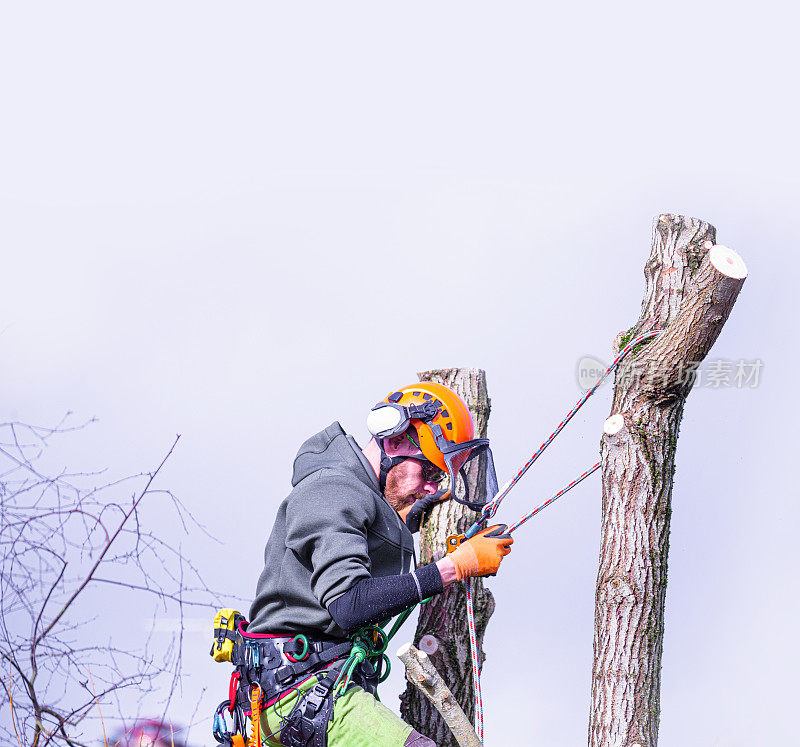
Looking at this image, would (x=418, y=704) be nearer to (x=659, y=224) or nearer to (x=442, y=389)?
(x=442, y=389)

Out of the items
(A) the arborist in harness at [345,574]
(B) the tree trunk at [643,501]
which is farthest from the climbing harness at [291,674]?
(B) the tree trunk at [643,501]

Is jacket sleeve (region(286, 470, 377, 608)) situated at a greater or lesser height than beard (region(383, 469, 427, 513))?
lesser

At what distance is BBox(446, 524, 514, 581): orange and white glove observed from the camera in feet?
10.7

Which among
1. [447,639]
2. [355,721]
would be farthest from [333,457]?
[447,639]

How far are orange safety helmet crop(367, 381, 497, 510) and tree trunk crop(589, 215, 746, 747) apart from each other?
2.27ft

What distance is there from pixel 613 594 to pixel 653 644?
0.88 feet

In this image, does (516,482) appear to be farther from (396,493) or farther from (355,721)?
(355,721)

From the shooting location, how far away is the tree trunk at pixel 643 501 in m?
3.64

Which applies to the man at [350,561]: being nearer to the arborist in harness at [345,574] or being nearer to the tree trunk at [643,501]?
the arborist in harness at [345,574]

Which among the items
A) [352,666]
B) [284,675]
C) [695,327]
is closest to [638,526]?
[695,327]

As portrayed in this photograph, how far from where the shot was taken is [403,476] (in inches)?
138

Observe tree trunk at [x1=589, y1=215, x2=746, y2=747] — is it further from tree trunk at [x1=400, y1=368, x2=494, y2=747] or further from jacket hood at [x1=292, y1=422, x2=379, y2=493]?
jacket hood at [x1=292, y1=422, x2=379, y2=493]

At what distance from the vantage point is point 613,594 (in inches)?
146

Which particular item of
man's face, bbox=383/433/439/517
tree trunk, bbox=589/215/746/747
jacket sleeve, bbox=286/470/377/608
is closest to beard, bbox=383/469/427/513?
man's face, bbox=383/433/439/517
